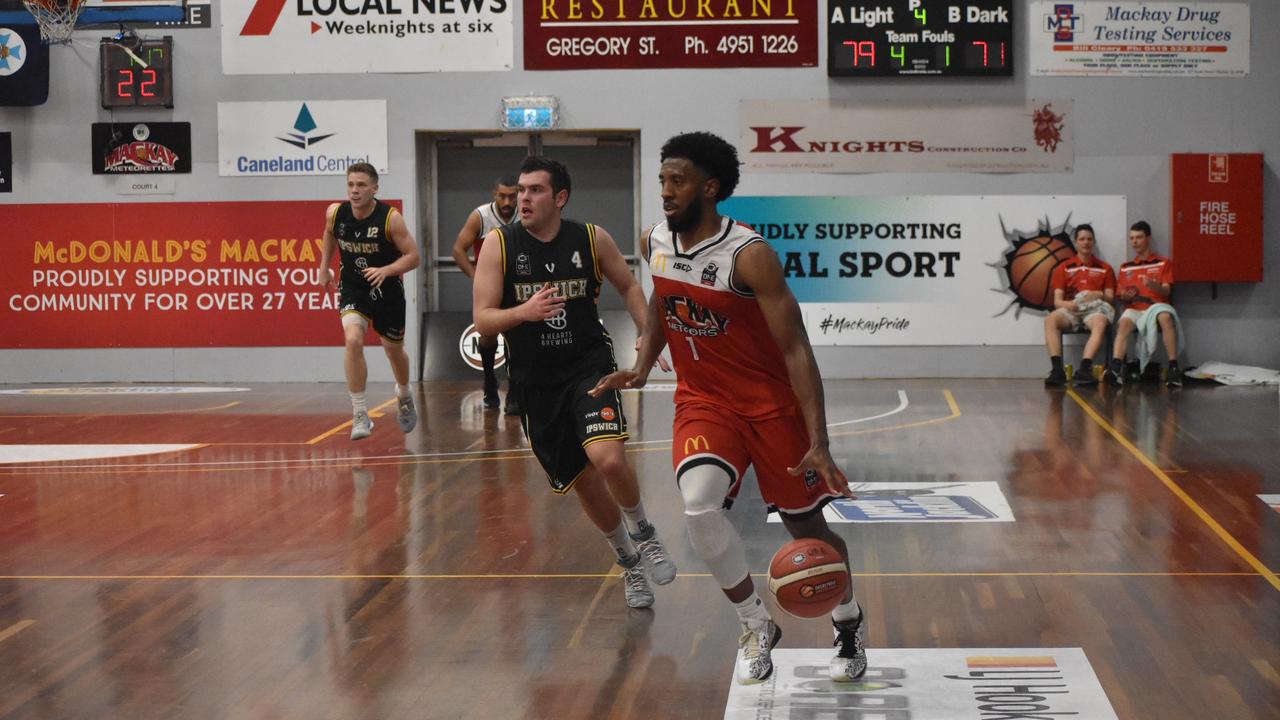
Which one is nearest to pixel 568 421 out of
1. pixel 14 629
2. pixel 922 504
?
pixel 14 629

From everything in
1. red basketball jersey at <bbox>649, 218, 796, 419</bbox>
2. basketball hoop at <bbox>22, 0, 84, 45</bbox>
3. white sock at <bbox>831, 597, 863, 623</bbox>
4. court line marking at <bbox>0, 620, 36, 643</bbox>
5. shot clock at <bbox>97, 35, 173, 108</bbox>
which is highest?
basketball hoop at <bbox>22, 0, 84, 45</bbox>

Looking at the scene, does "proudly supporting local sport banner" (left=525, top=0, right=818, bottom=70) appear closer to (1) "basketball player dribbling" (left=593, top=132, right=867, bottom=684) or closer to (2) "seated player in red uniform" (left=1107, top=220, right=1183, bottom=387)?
(2) "seated player in red uniform" (left=1107, top=220, right=1183, bottom=387)

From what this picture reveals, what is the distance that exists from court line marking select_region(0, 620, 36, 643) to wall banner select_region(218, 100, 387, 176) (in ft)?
33.9

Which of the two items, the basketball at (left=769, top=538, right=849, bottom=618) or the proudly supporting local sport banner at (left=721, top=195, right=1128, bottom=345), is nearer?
the basketball at (left=769, top=538, right=849, bottom=618)

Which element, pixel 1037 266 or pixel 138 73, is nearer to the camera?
pixel 1037 266

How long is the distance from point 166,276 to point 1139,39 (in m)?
10.6

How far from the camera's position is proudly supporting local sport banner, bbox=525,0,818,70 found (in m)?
14.7

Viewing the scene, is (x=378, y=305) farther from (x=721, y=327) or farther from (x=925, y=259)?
(x=925, y=259)

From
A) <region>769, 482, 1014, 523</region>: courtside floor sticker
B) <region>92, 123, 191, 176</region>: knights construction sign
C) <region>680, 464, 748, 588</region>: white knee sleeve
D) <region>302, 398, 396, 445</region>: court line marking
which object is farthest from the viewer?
<region>92, 123, 191, 176</region>: knights construction sign

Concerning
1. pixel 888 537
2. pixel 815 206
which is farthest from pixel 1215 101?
pixel 888 537

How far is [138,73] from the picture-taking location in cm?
1500

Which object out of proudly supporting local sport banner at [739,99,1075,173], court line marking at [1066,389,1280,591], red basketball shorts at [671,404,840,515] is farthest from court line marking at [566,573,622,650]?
proudly supporting local sport banner at [739,99,1075,173]

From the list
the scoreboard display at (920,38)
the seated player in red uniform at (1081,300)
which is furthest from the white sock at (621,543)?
the scoreboard display at (920,38)

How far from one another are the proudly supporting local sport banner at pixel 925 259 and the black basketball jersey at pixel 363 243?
588 cm
